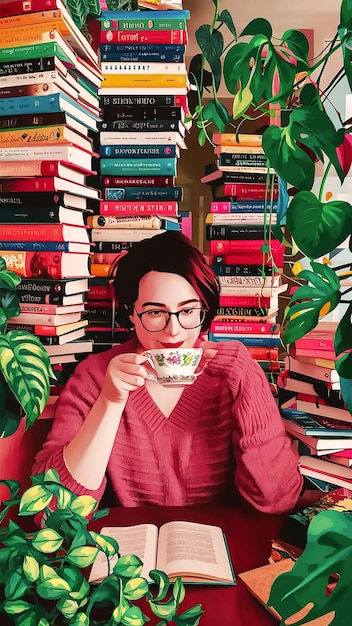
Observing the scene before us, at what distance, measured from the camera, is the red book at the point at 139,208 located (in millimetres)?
1382

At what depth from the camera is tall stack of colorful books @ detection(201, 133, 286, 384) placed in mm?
1446

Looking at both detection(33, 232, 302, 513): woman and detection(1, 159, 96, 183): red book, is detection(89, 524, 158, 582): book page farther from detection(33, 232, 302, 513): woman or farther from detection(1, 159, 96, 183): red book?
detection(1, 159, 96, 183): red book

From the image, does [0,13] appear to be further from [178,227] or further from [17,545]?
[17,545]

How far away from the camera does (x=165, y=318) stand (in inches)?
47.4

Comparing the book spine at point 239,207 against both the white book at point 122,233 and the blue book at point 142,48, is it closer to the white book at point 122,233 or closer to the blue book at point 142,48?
the white book at point 122,233

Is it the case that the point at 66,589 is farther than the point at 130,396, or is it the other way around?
the point at 130,396

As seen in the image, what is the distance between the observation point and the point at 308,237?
1.48 ft

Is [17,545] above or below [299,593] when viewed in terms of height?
below

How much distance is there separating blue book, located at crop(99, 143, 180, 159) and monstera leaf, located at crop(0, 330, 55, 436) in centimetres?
69

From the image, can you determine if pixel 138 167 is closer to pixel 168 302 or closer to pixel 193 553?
pixel 168 302

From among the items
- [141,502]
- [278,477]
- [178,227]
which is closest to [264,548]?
[278,477]

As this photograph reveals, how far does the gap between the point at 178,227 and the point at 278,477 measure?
0.65 m

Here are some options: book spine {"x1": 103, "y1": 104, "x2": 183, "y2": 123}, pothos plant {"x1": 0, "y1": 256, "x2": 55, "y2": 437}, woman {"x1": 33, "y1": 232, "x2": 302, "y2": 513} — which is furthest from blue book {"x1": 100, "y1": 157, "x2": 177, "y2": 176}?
pothos plant {"x1": 0, "y1": 256, "x2": 55, "y2": 437}

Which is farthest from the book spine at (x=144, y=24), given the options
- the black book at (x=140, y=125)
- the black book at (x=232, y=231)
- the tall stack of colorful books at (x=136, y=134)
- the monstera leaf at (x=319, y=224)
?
the monstera leaf at (x=319, y=224)
